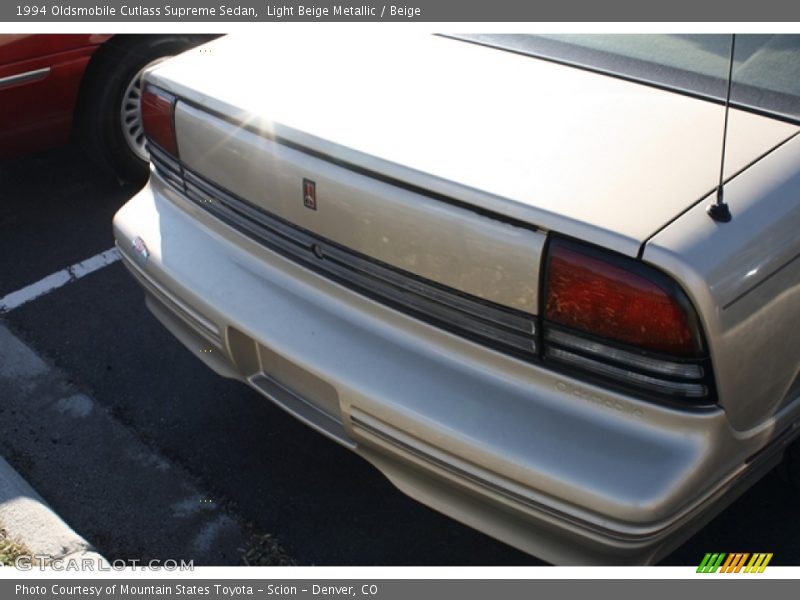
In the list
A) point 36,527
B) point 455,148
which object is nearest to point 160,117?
point 455,148

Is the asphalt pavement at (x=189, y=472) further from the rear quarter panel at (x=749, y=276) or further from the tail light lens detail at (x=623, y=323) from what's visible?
the tail light lens detail at (x=623, y=323)

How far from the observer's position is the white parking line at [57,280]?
Result: 4.07 metres

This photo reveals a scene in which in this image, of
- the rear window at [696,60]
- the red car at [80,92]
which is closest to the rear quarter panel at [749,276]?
the rear window at [696,60]

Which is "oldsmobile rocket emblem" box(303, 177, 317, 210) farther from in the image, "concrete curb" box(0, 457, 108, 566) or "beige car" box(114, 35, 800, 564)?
"concrete curb" box(0, 457, 108, 566)

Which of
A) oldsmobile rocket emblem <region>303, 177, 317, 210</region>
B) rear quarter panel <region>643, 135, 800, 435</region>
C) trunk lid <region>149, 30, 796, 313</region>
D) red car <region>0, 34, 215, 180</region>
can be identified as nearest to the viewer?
rear quarter panel <region>643, 135, 800, 435</region>

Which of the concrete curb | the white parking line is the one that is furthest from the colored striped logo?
the white parking line

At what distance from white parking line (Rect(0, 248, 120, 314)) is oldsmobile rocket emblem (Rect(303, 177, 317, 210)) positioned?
1.97 m

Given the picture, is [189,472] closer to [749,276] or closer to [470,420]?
[470,420]

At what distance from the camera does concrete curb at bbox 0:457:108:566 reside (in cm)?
285

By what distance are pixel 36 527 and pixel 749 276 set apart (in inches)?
83.2

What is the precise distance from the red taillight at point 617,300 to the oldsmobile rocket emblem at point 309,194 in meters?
0.65

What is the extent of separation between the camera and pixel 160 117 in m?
2.95

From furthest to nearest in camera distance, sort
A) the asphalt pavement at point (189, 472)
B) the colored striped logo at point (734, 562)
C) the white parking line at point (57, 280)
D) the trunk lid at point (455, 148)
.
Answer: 1. the white parking line at point (57, 280)
2. the asphalt pavement at point (189, 472)
3. the colored striped logo at point (734, 562)
4. the trunk lid at point (455, 148)

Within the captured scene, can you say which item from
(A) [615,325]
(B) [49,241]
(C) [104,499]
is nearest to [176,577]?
(C) [104,499]
